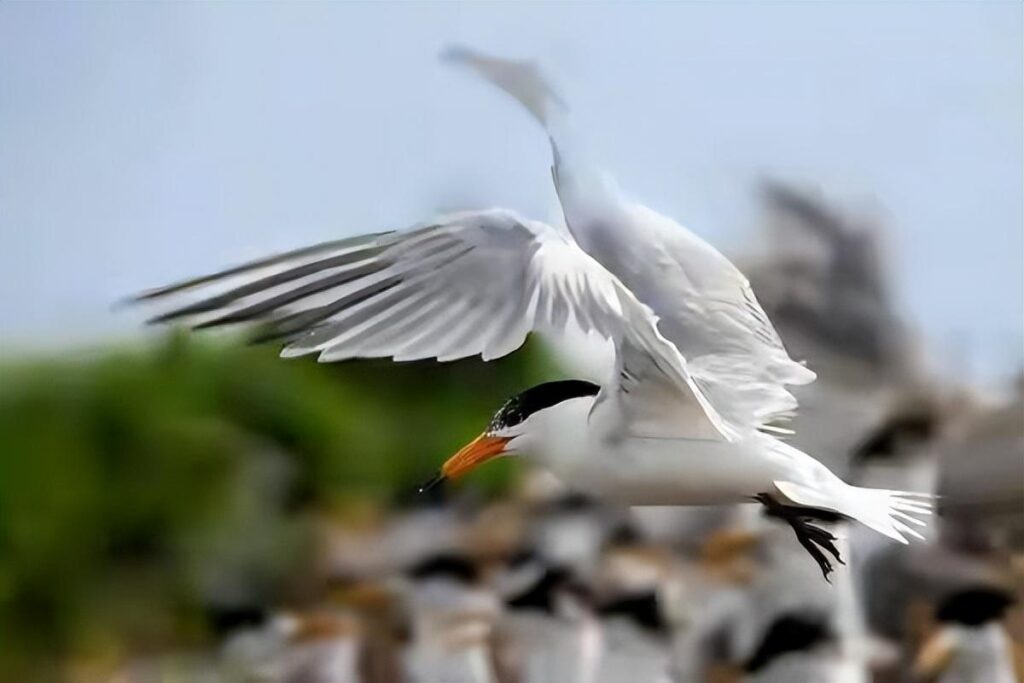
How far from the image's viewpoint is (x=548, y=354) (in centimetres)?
122

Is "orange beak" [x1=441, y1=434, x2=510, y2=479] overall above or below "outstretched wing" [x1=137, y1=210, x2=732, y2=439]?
below

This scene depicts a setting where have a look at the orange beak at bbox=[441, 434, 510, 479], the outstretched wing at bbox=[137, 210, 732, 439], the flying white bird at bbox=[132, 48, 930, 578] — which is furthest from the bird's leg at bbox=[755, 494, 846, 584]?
the orange beak at bbox=[441, 434, 510, 479]

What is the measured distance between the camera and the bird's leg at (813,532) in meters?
1.22

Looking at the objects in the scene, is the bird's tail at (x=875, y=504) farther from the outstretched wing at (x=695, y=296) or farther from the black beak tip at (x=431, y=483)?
the black beak tip at (x=431, y=483)

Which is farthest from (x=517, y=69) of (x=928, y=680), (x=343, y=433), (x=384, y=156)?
(x=928, y=680)

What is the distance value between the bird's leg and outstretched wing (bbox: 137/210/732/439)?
107 mm

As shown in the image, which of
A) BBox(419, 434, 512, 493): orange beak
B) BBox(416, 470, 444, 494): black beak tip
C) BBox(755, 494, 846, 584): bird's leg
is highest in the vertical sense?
BBox(419, 434, 512, 493): orange beak

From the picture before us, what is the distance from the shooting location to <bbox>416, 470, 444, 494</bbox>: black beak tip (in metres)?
1.22

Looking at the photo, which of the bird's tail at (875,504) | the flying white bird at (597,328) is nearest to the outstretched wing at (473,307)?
the flying white bird at (597,328)

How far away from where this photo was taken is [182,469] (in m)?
1.22

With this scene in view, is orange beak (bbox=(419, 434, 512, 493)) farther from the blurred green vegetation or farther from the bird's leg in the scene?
the bird's leg

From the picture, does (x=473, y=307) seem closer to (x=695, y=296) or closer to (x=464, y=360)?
(x=464, y=360)

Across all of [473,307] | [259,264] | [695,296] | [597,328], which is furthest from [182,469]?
[695,296]

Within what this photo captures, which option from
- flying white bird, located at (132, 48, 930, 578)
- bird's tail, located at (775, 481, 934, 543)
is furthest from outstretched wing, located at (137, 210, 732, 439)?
bird's tail, located at (775, 481, 934, 543)
